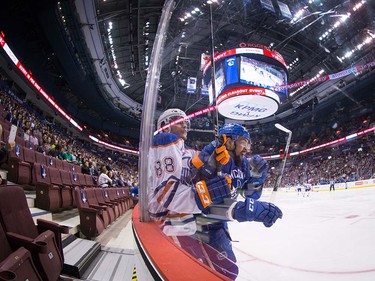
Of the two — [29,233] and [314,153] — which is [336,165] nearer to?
[314,153]

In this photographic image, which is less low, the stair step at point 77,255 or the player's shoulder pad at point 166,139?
the player's shoulder pad at point 166,139

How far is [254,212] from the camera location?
129cm

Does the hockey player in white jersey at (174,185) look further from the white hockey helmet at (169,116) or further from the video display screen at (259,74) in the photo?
the video display screen at (259,74)

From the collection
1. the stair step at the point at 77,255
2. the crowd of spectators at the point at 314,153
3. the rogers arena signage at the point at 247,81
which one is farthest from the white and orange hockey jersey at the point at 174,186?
the crowd of spectators at the point at 314,153

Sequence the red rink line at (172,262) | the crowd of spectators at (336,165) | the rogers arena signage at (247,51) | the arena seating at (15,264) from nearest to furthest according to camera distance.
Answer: the red rink line at (172,262)
the arena seating at (15,264)
the rogers arena signage at (247,51)
the crowd of spectators at (336,165)

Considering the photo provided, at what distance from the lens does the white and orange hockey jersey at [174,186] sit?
125 cm

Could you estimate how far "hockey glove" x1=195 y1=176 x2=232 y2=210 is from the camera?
3.86 feet

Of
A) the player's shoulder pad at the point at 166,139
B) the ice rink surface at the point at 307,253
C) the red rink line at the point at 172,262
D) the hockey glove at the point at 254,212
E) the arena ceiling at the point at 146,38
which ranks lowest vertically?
the ice rink surface at the point at 307,253

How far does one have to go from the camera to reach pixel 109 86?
51.4 feet

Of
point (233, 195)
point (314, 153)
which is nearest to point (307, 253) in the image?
point (233, 195)

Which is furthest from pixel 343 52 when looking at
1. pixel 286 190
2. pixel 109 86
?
pixel 109 86

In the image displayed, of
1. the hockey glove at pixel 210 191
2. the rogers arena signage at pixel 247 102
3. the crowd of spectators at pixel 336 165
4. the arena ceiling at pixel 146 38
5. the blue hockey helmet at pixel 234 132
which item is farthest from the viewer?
the crowd of spectators at pixel 336 165

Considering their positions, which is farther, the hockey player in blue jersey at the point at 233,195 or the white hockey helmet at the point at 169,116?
the white hockey helmet at the point at 169,116

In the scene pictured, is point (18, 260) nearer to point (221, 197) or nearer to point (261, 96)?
point (221, 197)
